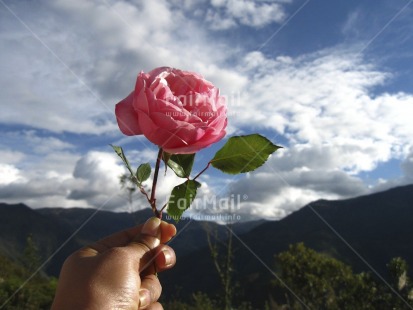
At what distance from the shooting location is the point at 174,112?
1.31 m

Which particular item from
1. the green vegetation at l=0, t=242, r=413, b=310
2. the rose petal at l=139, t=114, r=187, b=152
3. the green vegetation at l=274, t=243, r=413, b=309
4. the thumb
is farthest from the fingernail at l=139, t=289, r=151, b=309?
the green vegetation at l=274, t=243, r=413, b=309

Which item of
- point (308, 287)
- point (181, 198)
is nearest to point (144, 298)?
point (181, 198)

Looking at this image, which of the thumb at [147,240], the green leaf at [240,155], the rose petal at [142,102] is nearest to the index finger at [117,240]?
the thumb at [147,240]

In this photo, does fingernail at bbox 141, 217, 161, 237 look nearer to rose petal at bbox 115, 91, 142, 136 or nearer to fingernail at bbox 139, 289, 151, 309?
fingernail at bbox 139, 289, 151, 309

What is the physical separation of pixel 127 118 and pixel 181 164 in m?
0.25

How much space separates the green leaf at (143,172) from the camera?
1492mm

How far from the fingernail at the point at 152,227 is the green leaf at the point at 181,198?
0.17 m

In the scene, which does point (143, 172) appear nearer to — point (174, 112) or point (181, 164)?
point (181, 164)

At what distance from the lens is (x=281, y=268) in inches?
1248

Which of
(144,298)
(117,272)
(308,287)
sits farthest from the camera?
(308,287)

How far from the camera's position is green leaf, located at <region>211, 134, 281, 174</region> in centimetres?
150

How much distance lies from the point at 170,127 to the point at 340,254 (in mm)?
188796

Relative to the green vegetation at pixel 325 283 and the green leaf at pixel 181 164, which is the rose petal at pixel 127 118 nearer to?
the green leaf at pixel 181 164

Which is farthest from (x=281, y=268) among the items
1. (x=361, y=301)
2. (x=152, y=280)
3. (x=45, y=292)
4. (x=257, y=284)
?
(x=257, y=284)
